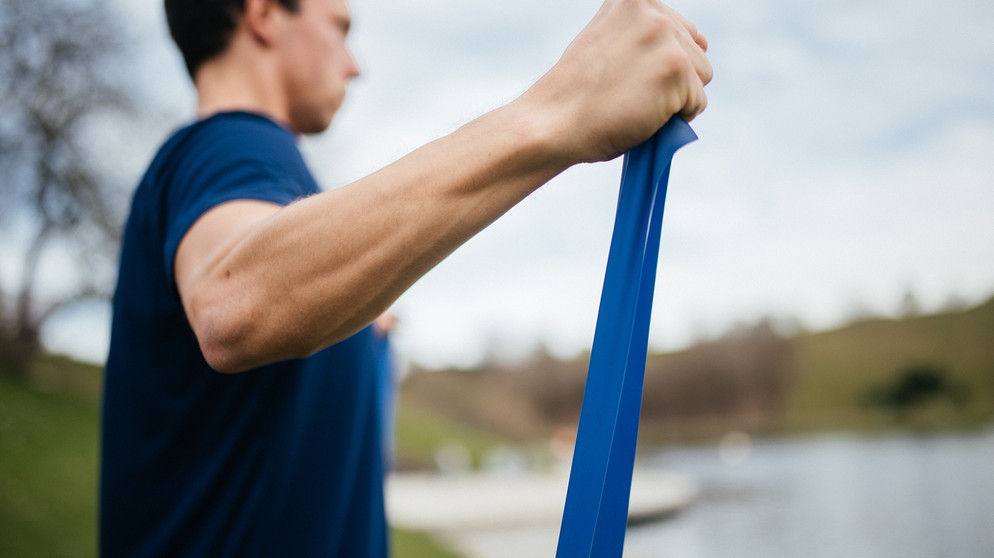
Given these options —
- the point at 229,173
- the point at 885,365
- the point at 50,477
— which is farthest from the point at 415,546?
the point at 885,365

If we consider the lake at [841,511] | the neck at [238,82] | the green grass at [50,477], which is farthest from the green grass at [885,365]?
the neck at [238,82]

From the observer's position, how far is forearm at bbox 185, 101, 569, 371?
746mm

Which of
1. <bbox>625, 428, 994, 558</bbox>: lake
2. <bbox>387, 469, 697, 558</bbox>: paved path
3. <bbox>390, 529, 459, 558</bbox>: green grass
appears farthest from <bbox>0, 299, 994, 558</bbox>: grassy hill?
<bbox>390, 529, 459, 558</bbox>: green grass

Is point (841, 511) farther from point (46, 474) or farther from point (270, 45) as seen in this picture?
point (270, 45)

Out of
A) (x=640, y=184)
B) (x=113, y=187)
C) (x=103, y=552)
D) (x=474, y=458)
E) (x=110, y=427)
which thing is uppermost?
(x=474, y=458)

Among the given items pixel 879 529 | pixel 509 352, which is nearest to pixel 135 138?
pixel 879 529

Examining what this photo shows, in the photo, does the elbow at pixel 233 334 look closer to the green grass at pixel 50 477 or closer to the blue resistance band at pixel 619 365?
the blue resistance band at pixel 619 365

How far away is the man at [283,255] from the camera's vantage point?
0.76 metres

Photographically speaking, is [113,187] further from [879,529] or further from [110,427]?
[879,529]

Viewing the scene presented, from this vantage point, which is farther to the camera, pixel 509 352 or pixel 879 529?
pixel 509 352

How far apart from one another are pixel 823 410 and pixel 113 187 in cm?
5992

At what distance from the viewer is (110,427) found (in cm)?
129

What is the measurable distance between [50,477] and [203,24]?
33.1ft

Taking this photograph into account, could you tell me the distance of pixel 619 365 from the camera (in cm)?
92
